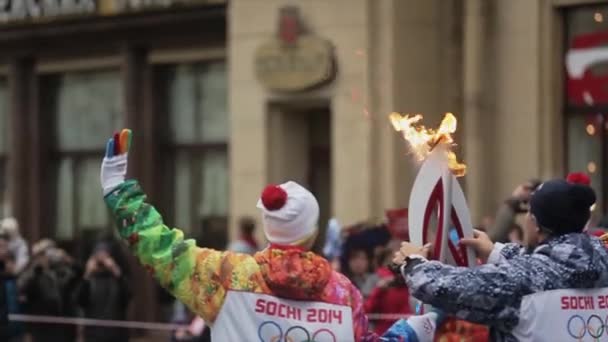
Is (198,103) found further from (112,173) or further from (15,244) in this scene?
(112,173)

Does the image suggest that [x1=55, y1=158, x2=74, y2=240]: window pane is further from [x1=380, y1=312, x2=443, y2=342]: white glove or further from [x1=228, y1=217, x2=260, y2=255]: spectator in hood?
[x1=380, y1=312, x2=443, y2=342]: white glove

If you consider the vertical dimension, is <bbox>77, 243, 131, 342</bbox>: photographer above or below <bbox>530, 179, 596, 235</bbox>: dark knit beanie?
below

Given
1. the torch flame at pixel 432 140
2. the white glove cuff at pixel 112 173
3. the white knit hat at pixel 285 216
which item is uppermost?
the torch flame at pixel 432 140

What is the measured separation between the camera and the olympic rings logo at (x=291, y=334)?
6340 millimetres

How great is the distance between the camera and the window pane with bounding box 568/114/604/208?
15398 mm

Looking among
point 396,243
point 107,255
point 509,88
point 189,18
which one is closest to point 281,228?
point 396,243

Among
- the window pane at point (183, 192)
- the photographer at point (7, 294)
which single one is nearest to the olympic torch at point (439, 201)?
the photographer at point (7, 294)

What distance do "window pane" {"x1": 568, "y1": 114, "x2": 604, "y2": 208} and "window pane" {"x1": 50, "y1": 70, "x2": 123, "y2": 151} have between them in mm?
6400

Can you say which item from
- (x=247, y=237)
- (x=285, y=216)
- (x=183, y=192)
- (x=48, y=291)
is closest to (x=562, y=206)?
(x=285, y=216)

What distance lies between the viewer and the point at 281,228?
6.41m

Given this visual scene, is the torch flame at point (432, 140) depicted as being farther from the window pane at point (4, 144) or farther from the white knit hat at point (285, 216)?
the window pane at point (4, 144)

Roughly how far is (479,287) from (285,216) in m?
0.94

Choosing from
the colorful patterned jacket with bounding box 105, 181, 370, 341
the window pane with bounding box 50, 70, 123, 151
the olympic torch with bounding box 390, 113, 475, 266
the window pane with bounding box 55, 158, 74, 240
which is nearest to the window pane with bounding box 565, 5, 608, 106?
the window pane with bounding box 50, 70, 123, 151

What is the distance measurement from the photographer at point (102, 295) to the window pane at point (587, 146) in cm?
450
